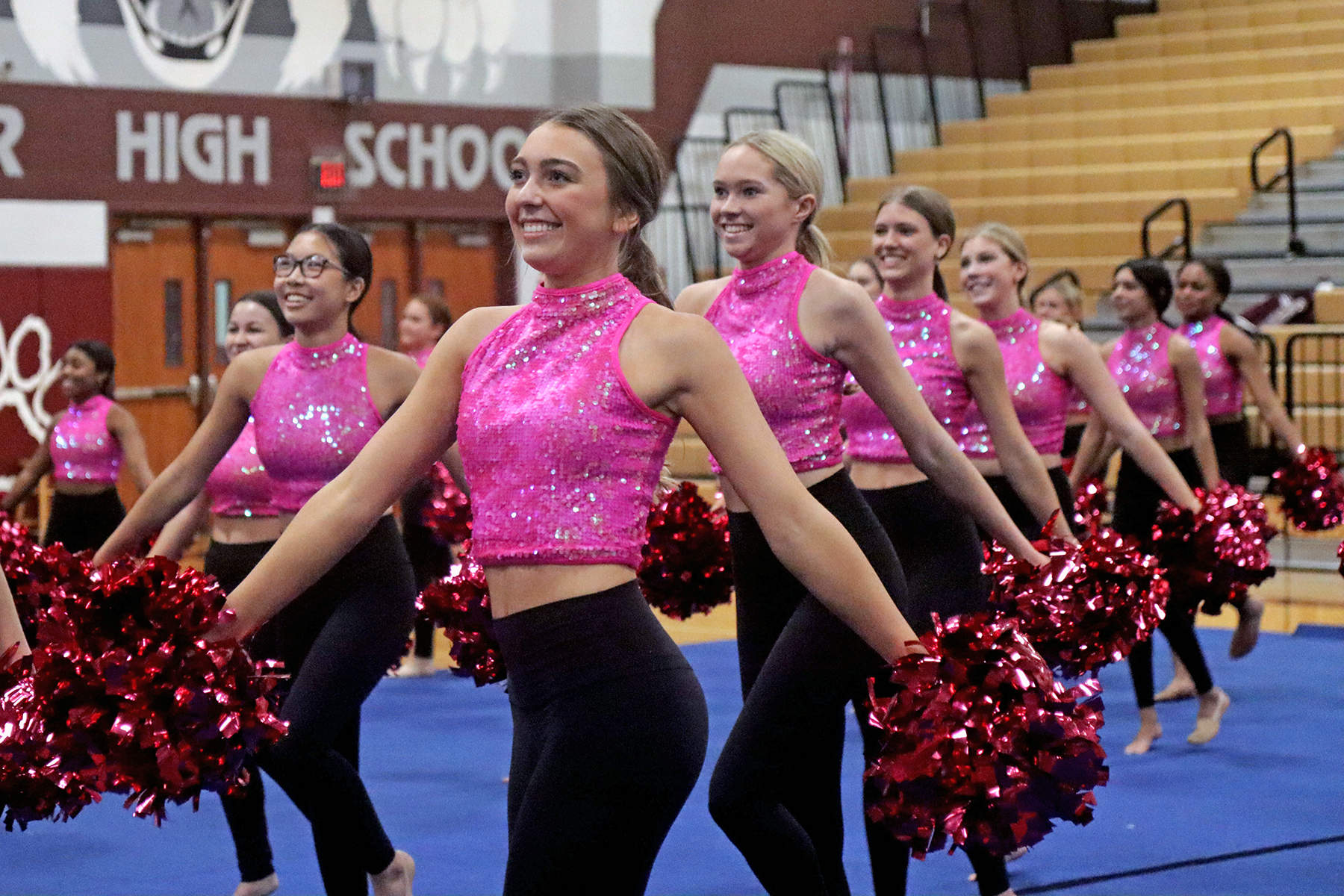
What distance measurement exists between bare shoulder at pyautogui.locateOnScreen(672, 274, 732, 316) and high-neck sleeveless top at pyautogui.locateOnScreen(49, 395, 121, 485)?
4.10 m

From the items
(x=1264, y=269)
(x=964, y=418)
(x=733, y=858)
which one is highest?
(x=1264, y=269)

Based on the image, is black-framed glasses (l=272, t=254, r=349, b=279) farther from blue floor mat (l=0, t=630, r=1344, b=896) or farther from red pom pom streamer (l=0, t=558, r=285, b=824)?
red pom pom streamer (l=0, t=558, r=285, b=824)

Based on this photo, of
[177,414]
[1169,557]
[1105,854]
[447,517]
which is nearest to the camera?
[1105,854]

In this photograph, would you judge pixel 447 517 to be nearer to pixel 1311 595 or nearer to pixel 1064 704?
pixel 1064 704

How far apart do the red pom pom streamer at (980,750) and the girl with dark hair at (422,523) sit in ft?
17.8

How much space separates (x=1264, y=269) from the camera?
41.1ft

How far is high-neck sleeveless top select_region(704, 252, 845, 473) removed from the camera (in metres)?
3.49

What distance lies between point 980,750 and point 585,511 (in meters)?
0.57

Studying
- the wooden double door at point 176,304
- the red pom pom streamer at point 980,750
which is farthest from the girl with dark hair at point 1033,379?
the wooden double door at point 176,304

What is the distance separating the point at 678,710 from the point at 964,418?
2927 millimetres

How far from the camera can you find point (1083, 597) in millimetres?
3947

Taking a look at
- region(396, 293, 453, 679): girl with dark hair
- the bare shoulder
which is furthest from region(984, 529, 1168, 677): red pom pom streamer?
region(396, 293, 453, 679): girl with dark hair

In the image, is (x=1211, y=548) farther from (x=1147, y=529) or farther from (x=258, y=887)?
(x=258, y=887)

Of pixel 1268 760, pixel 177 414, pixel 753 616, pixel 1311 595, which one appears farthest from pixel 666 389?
pixel 177 414
